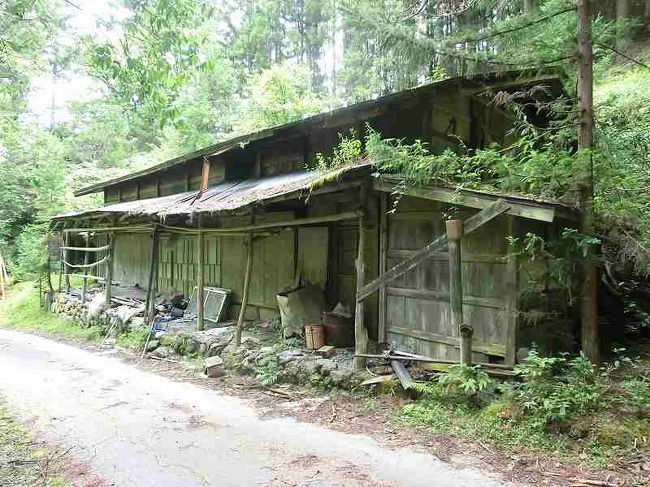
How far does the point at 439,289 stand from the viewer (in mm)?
7047

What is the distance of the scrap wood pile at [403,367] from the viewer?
6.12 m

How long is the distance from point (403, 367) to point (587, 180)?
133 inches

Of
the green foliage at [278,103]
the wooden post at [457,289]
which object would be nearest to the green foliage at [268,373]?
the wooden post at [457,289]

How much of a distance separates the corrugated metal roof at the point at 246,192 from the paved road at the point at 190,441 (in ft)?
10.1

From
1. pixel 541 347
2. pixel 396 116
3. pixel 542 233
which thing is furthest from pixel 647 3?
pixel 541 347

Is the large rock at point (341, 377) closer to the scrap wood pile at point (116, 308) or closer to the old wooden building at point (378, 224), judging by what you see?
the old wooden building at point (378, 224)

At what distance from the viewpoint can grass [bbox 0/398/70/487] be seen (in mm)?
4605

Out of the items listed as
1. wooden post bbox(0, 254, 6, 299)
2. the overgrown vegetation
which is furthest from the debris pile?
wooden post bbox(0, 254, 6, 299)

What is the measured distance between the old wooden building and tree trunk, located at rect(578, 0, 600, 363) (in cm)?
33

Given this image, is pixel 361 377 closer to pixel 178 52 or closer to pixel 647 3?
pixel 178 52

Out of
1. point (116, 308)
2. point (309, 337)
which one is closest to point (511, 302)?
point (309, 337)

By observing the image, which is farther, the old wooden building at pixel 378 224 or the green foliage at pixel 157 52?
the old wooden building at pixel 378 224

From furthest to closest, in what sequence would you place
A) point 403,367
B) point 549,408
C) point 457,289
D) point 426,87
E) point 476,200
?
point 426,87 < point 403,367 < point 457,289 < point 476,200 < point 549,408

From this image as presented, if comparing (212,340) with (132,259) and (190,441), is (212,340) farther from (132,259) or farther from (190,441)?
(132,259)
